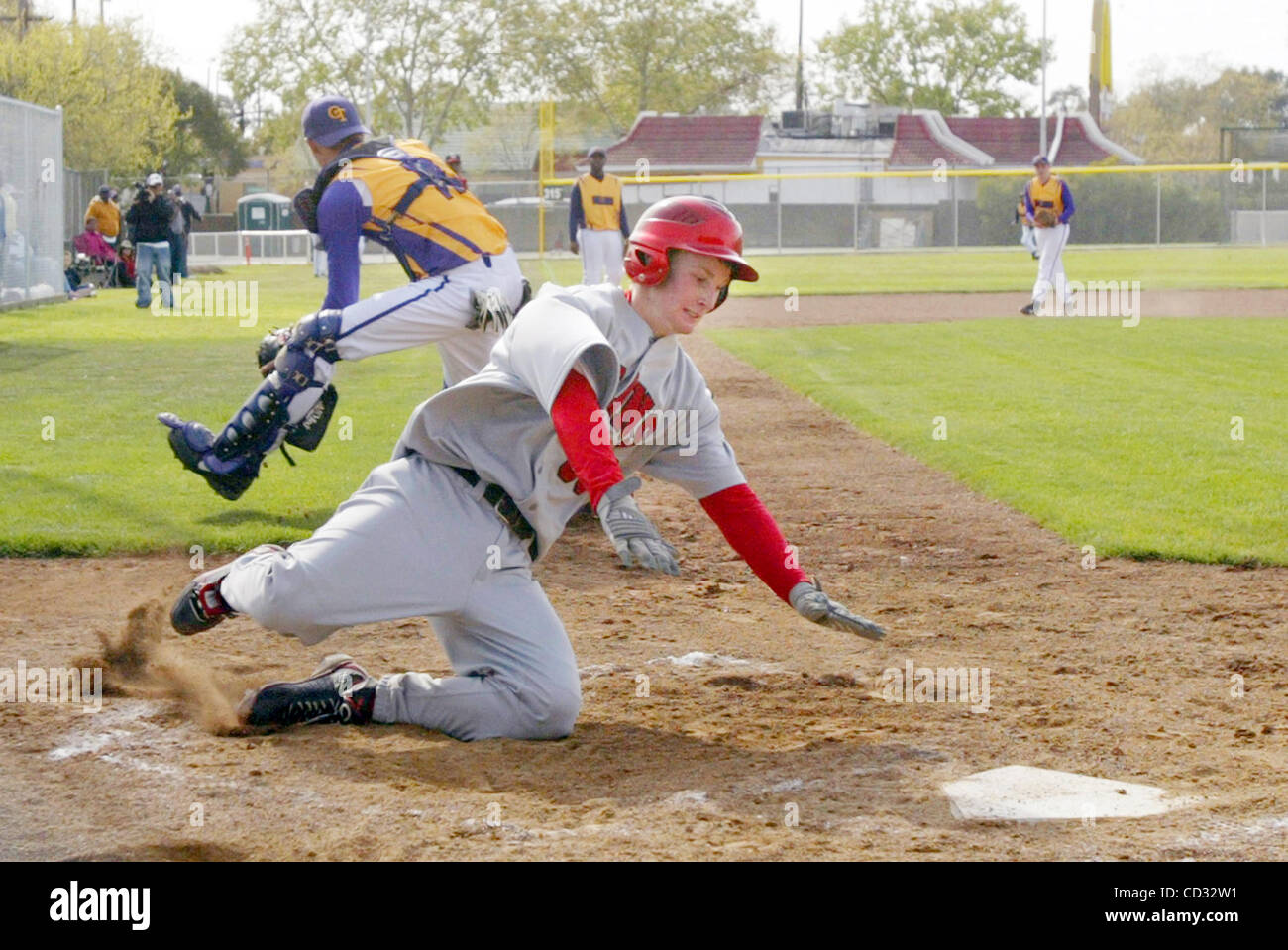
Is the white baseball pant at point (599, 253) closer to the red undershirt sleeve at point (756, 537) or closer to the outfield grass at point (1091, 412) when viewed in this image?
the outfield grass at point (1091, 412)

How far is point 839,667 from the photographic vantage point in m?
5.30

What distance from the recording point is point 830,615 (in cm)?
425

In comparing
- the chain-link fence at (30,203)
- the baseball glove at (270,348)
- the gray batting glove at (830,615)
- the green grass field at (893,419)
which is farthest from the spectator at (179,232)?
the gray batting glove at (830,615)

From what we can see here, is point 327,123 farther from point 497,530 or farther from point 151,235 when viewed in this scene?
point 151,235

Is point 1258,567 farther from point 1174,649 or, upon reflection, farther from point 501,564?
point 501,564

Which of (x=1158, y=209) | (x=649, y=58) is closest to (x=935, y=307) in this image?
(x=1158, y=209)

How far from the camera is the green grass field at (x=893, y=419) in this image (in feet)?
24.3

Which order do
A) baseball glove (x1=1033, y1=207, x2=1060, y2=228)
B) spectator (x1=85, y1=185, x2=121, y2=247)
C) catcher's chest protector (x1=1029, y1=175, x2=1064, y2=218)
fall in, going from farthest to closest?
spectator (x1=85, y1=185, x2=121, y2=247)
catcher's chest protector (x1=1029, y1=175, x2=1064, y2=218)
baseball glove (x1=1033, y1=207, x2=1060, y2=228)

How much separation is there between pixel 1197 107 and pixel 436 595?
10302 centimetres

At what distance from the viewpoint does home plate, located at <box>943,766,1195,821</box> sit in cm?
368

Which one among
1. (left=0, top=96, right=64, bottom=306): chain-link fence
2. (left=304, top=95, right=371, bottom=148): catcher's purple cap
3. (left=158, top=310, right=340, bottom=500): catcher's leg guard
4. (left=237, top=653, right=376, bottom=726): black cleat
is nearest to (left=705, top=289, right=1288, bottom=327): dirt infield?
(left=0, top=96, right=64, bottom=306): chain-link fence

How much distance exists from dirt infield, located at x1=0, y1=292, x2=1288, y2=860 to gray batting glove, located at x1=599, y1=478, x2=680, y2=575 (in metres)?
0.12

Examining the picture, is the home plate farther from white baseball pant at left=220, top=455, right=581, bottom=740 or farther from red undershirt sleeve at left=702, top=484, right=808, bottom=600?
white baseball pant at left=220, top=455, right=581, bottom=740

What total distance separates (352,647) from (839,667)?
68.5 inches
